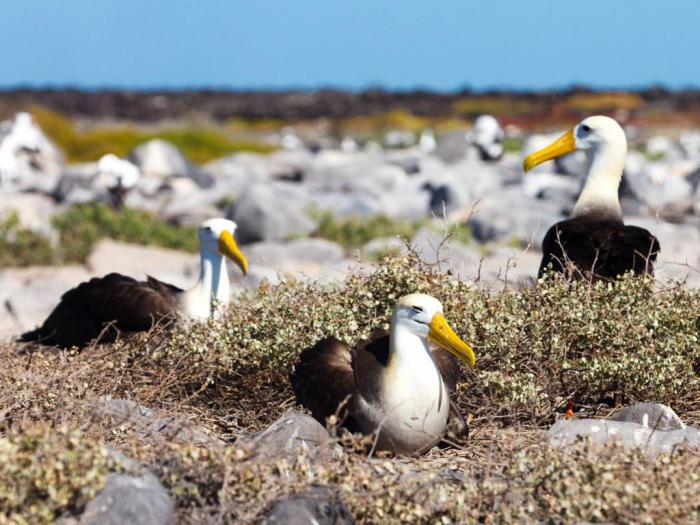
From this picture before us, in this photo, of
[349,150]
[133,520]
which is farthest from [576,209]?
[349,150]

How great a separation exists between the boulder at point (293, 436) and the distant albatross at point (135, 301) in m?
1.98

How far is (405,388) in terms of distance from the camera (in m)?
5.53

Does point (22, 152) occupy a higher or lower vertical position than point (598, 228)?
lower

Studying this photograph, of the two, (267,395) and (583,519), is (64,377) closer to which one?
(267,395)

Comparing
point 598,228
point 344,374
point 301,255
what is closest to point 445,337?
point 344,374

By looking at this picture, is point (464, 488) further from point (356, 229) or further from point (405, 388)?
point (356, 229)

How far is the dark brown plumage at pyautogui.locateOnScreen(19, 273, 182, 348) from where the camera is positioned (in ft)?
24.8

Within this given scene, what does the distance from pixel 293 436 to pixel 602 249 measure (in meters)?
2.73

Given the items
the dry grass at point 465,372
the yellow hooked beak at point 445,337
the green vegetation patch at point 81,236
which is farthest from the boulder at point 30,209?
the yellow hooked beak at point 445,337

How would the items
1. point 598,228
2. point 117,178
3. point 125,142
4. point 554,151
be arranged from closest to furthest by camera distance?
point 598,228, point 554,151, point 117,178, point 125,142

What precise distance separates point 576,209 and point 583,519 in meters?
3.82

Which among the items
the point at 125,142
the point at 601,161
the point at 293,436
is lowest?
the point at 125,142

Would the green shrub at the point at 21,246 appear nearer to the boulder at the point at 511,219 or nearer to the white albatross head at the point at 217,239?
the boulder at the point at 511,219

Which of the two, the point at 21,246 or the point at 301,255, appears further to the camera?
the point at 21,246
